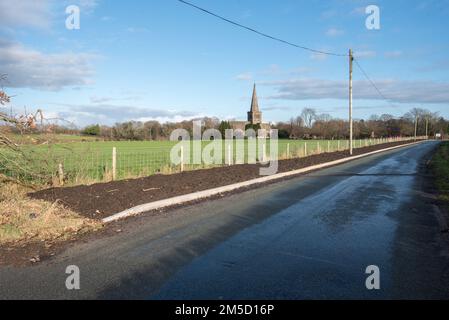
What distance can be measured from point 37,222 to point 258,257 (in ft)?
14.6

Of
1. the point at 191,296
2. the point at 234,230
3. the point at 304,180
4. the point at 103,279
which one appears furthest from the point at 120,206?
the point at 304,180

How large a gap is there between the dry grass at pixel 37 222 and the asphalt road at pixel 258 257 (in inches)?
33.8

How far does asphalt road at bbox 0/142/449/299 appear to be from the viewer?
15.1ft

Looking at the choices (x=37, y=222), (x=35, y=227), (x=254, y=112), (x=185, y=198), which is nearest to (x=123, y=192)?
(x=185, y=198)

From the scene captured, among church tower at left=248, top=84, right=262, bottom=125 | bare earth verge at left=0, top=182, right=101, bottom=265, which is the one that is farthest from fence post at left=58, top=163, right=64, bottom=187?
church tower at left=248, top=84, right=262, bottom=125

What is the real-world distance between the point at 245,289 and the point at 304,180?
40.2 feet

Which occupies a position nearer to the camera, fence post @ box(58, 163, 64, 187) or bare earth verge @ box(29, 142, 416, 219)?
bare earth verge @ box(29, 142, 416, 219)

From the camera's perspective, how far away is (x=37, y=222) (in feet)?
24.6

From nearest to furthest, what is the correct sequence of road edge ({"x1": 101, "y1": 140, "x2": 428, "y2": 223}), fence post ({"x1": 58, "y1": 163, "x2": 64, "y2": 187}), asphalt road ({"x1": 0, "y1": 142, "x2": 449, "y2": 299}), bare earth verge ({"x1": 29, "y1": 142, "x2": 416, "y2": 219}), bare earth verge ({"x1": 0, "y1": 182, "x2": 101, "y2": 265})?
asphalt road ({"x1": 0, "y1": 142, "x2": 449, "y2": 299}) → bare earth verge ({"x1": 0, "y1": 182, "x2": 101, "y2": 265}) → road edge ({"x1": 101, "y1": 140, "x2": 428, "y2": 223}) → bare earth verge ({"x1": 29, "y1": 142, "x2": 416, "y2": 219}) → fence post ({"x1": 58, "y1": 163, "x2": 64, "y2": 187})

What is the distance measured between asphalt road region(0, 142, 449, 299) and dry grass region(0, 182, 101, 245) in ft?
2.82

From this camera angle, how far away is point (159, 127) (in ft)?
279

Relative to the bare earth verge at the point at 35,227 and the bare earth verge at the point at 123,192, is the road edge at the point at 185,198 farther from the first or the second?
the bare earth verge at the point at 35,227

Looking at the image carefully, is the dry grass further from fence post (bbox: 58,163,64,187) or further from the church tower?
the church tower

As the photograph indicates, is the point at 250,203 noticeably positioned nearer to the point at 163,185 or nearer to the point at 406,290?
the point at 163,185
